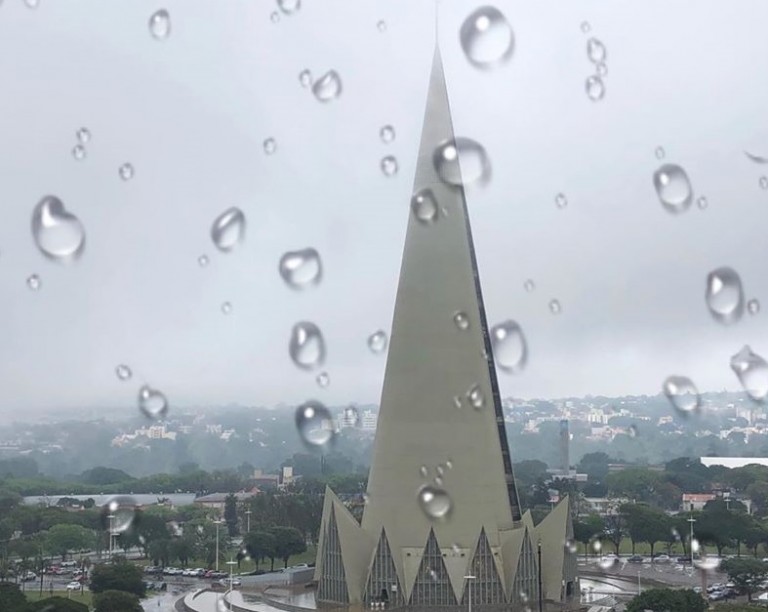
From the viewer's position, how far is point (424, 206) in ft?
75.4

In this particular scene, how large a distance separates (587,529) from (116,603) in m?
22.3

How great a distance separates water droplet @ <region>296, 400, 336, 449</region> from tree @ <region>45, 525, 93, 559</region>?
27.4 meters

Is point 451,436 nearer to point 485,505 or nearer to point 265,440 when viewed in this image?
point 485,505

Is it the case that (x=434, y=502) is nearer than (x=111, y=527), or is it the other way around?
(x=434, y=502)

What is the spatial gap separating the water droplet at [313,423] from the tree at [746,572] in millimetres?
17873

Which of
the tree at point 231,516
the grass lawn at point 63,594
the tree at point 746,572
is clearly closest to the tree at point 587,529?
the tree at point 746,572

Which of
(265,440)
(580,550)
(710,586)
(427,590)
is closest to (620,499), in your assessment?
(580,550)

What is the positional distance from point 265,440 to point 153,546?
2025 inches

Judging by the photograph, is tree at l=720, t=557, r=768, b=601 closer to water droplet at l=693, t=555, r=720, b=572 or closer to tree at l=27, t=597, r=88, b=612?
water droplet at l=693, t=555, r=720, b=572

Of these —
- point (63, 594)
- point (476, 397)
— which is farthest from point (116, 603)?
point (476, 397)

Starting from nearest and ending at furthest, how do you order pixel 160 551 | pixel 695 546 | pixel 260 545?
pixel 260 545
pixel 160 551
pixel 695 546

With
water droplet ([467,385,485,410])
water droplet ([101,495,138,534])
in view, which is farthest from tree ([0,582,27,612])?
water droplet ([101,495,138,534])

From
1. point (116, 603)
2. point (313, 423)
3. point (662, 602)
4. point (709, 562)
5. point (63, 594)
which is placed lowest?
point (709, 562)

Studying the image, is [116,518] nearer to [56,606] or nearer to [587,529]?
[587,529]
